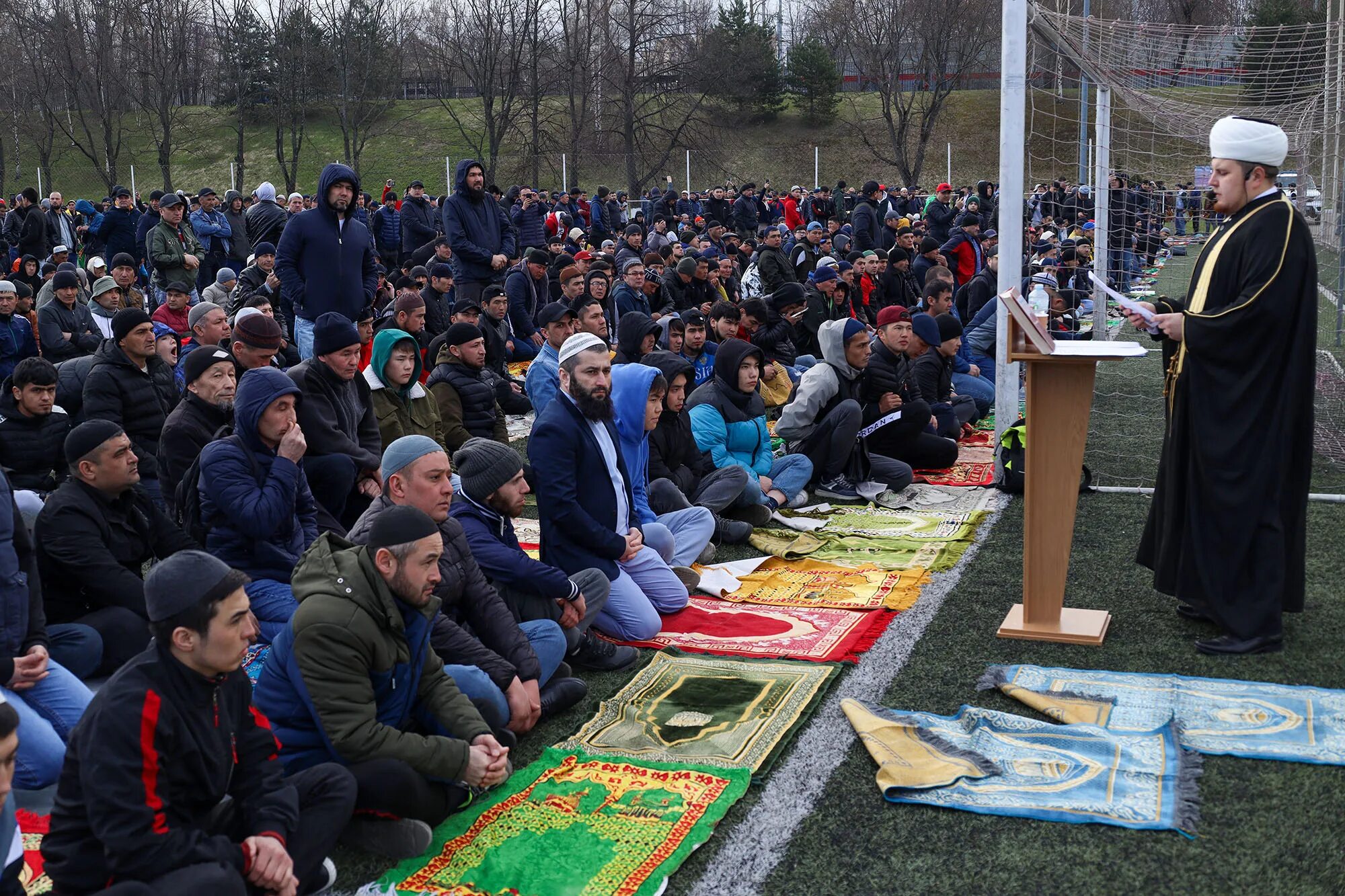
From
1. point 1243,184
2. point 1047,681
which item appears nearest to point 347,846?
point 1047,681

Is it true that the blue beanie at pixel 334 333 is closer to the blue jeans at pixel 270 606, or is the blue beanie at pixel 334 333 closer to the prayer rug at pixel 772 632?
the blue jeans at pixel 270 606

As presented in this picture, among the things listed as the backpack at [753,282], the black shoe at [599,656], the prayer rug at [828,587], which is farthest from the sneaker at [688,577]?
the backpack at [753,282]

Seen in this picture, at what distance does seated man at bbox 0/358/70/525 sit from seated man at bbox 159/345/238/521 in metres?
0.89

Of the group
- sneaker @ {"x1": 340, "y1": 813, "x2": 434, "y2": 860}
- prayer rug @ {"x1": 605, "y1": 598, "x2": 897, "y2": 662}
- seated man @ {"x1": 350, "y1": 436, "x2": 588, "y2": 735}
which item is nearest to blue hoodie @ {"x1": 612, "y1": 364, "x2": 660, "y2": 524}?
prayer rug @ {"x1": 605, "y1": 598, "x2": 897, "y2": 662}

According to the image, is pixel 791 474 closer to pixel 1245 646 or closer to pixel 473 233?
pixel 1245 646

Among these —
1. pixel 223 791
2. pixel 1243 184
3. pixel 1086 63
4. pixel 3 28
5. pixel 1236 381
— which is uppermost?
pixel 3 28

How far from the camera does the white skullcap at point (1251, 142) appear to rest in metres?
4.87

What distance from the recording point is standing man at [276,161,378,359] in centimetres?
877

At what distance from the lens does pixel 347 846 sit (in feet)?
11.8

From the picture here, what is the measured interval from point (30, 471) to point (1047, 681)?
4946 mm

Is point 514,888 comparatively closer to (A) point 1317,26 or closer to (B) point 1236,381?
(B) point 1236,381

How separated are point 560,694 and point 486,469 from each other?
894 millimetres

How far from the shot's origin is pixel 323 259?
28.9 ft

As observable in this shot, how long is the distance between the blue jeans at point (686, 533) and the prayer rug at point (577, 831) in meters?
2.08
